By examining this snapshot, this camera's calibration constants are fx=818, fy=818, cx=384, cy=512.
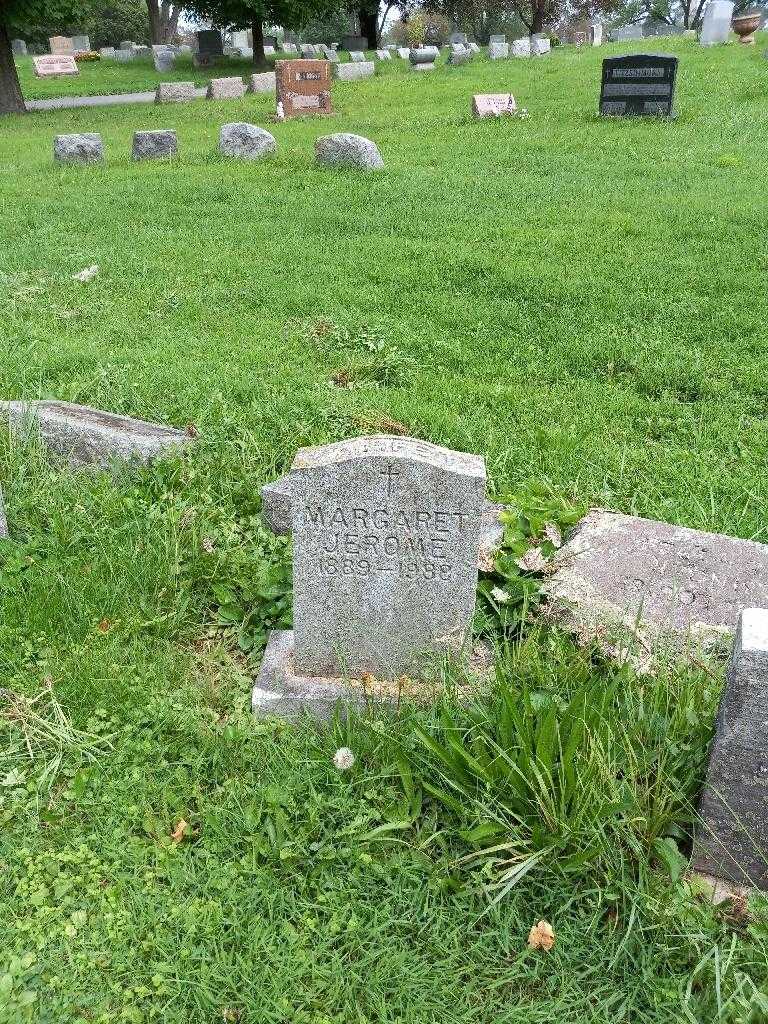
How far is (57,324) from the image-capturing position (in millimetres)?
6426

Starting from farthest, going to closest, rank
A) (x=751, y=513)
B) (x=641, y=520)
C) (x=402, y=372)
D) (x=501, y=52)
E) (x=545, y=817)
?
(x=501, y=52), (x=402, y=372), (x=751, y=513), (x=641, y=520), (x=545, y=817)

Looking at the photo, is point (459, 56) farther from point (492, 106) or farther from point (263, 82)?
point (492, 106)

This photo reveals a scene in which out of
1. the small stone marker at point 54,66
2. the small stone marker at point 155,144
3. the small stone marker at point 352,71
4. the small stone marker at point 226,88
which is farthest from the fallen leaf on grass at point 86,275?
the small stone marker at point 54,66

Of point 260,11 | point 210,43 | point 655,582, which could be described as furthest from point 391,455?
point 210,43

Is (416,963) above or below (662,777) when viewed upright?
below

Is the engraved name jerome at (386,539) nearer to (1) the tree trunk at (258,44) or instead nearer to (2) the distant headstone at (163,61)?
(1) the tree trunk at (258,44)

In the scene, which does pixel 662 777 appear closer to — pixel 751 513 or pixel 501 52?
pixel 751 513

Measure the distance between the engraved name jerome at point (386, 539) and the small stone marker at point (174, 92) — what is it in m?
21.1

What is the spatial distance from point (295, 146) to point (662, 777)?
42.2ft

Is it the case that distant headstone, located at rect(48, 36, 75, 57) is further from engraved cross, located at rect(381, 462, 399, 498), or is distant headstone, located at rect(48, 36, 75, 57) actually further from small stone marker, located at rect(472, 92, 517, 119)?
engraved cross, located at rect(381, 462, 399, 498)

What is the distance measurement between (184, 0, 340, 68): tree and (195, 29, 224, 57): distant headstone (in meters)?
2.69

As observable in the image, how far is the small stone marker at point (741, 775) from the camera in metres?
2.20

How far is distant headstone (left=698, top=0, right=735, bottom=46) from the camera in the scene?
22.1 metres

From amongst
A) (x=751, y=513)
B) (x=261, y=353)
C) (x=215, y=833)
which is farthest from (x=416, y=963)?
(x=261, y=353)
